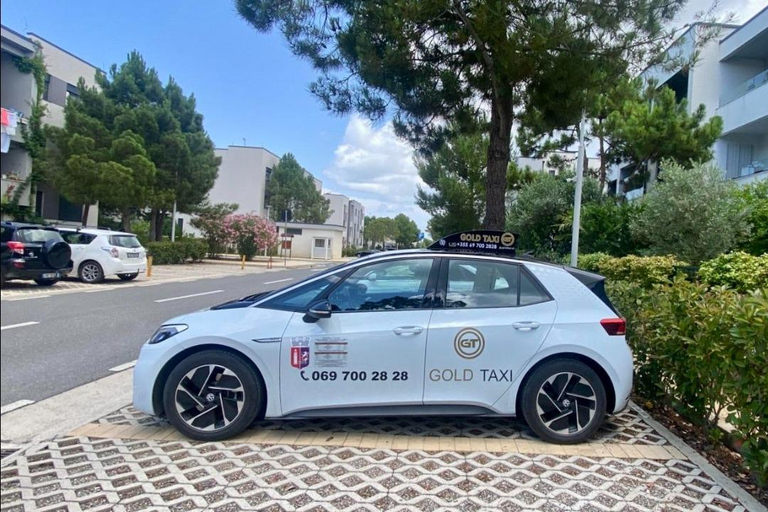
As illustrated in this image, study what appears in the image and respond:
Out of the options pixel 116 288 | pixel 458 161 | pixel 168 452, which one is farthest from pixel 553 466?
pixel 458 161

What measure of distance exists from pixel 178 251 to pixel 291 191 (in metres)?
31.3

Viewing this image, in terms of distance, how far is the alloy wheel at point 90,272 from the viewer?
14.0 m

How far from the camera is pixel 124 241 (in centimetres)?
1466

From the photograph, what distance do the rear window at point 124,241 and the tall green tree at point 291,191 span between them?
128ft

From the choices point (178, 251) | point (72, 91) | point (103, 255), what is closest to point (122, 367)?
point (72, 91)

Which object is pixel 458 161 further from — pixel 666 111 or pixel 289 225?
pixel 289 225

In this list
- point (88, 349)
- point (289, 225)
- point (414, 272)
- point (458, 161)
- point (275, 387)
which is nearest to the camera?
point (275, 387)

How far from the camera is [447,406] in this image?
12.3ft

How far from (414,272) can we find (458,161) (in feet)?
63.9

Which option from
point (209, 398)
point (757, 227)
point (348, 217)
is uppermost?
point (348, 217)

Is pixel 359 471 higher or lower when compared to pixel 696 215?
lower

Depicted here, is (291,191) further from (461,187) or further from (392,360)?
(392,360)

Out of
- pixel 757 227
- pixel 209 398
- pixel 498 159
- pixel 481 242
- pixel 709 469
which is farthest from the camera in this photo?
pixel 757 227

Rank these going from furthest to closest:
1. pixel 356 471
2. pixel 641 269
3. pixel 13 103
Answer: pixel 641 269 < pixel 356 471 < pixel 13 103
